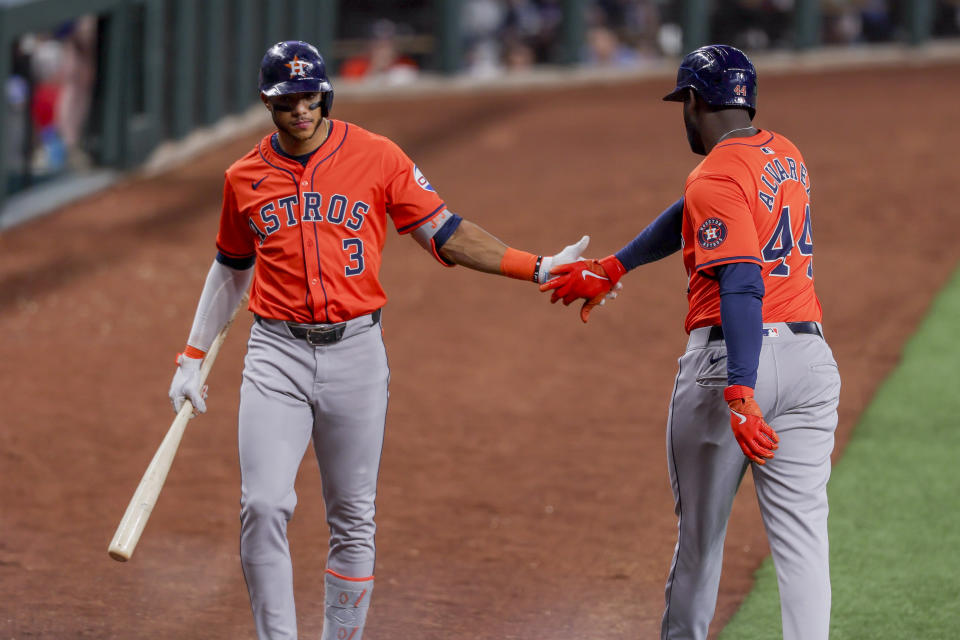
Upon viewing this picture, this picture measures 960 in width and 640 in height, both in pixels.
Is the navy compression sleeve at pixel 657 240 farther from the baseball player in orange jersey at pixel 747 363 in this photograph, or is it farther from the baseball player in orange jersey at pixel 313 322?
the baseball player in orange jersey at pixel 313 322

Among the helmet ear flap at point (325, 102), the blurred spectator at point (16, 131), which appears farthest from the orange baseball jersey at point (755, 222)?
the blurred spectator at point (16, 131)

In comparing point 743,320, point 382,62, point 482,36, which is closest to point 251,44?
point 382,62

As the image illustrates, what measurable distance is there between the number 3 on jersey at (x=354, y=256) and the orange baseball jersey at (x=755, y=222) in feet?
3.19

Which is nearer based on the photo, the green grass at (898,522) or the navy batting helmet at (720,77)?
the navy batting helmet at (720,77)

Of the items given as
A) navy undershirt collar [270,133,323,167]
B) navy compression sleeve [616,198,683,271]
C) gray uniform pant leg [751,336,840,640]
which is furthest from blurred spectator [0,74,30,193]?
gray uniform pant leg [751,336,840,640]

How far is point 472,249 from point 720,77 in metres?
0.94

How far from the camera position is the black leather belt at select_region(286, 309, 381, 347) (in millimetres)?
3758

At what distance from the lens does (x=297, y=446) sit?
3.74 metres

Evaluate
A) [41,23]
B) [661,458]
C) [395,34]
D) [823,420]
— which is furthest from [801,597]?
[395,34]

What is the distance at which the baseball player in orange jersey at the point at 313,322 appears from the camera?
12.1 ft

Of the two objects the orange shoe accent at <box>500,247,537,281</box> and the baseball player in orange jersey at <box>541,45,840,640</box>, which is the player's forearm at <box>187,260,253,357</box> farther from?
the baseball player in orange jersey at <box>541,45,840,640</box>

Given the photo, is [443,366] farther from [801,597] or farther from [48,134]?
[48,134]

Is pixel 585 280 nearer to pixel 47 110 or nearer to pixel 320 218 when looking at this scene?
pixel 320 218

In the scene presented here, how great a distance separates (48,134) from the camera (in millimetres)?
11820
